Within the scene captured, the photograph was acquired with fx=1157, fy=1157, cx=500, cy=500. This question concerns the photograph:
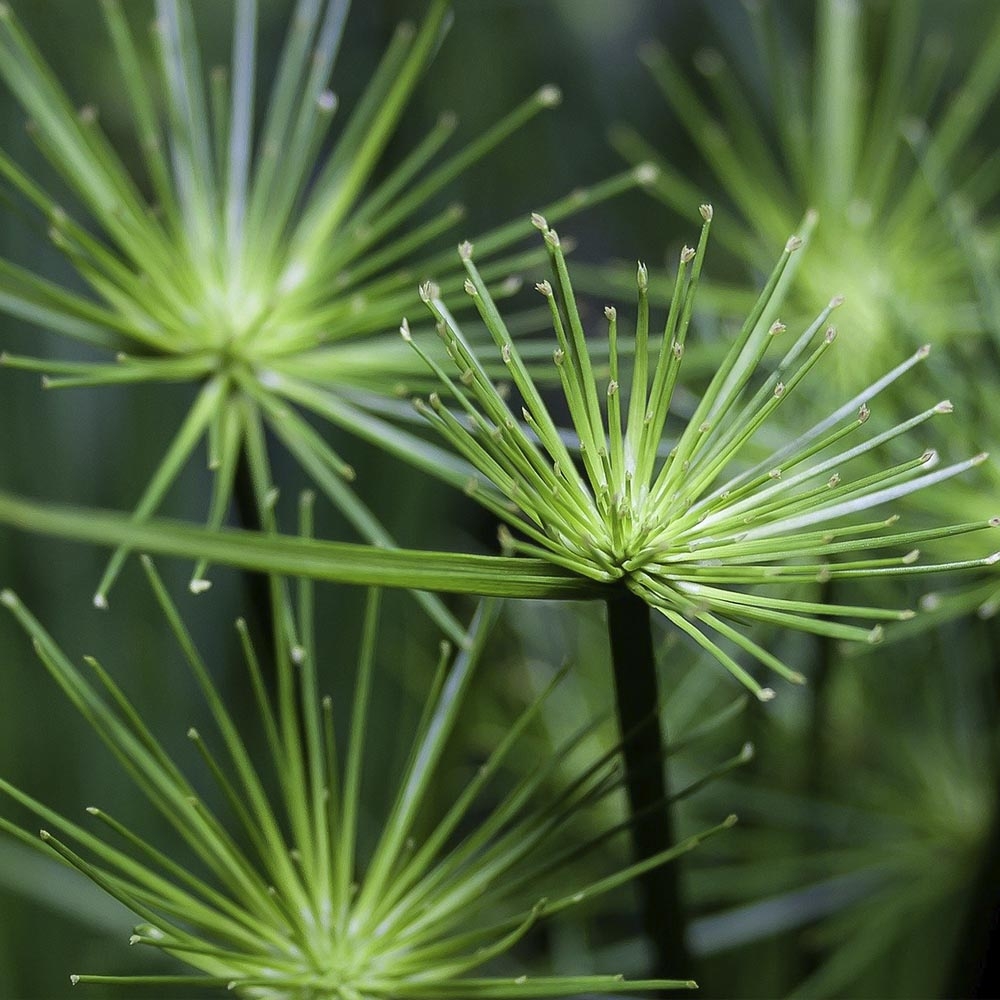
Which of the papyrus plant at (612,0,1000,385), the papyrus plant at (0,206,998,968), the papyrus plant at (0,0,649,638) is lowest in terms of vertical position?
the papyrus plant at (0,206,998,968)

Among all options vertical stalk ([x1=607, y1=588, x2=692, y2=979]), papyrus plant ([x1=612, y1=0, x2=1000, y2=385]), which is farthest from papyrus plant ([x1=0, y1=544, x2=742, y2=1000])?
papyrus plant ([x1=612, y1=0, x2=1000, y2=385])

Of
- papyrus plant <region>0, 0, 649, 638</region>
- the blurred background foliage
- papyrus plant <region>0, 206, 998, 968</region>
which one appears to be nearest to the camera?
papyrus plant <region>0, 206, 998, 968</region>

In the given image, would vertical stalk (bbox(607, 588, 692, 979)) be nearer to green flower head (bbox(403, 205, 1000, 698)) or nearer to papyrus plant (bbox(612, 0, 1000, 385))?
green flower head (bbox(403, 205, 1000, 698))

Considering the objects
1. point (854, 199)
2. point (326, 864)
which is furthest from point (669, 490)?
point (854, 199)

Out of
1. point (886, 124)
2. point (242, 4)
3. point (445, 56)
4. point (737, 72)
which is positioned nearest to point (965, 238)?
point (886, 124)

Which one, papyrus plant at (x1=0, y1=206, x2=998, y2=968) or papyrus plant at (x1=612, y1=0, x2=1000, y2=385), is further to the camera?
papyrus plant at (x1=612, y1=0, x2=1000, y2=385)

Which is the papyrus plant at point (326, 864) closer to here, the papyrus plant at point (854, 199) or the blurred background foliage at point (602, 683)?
the blurred background foliage at point (602, 683)

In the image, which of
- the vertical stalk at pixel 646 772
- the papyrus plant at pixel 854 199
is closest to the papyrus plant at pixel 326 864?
the vertical stalk at pixel 646 772
